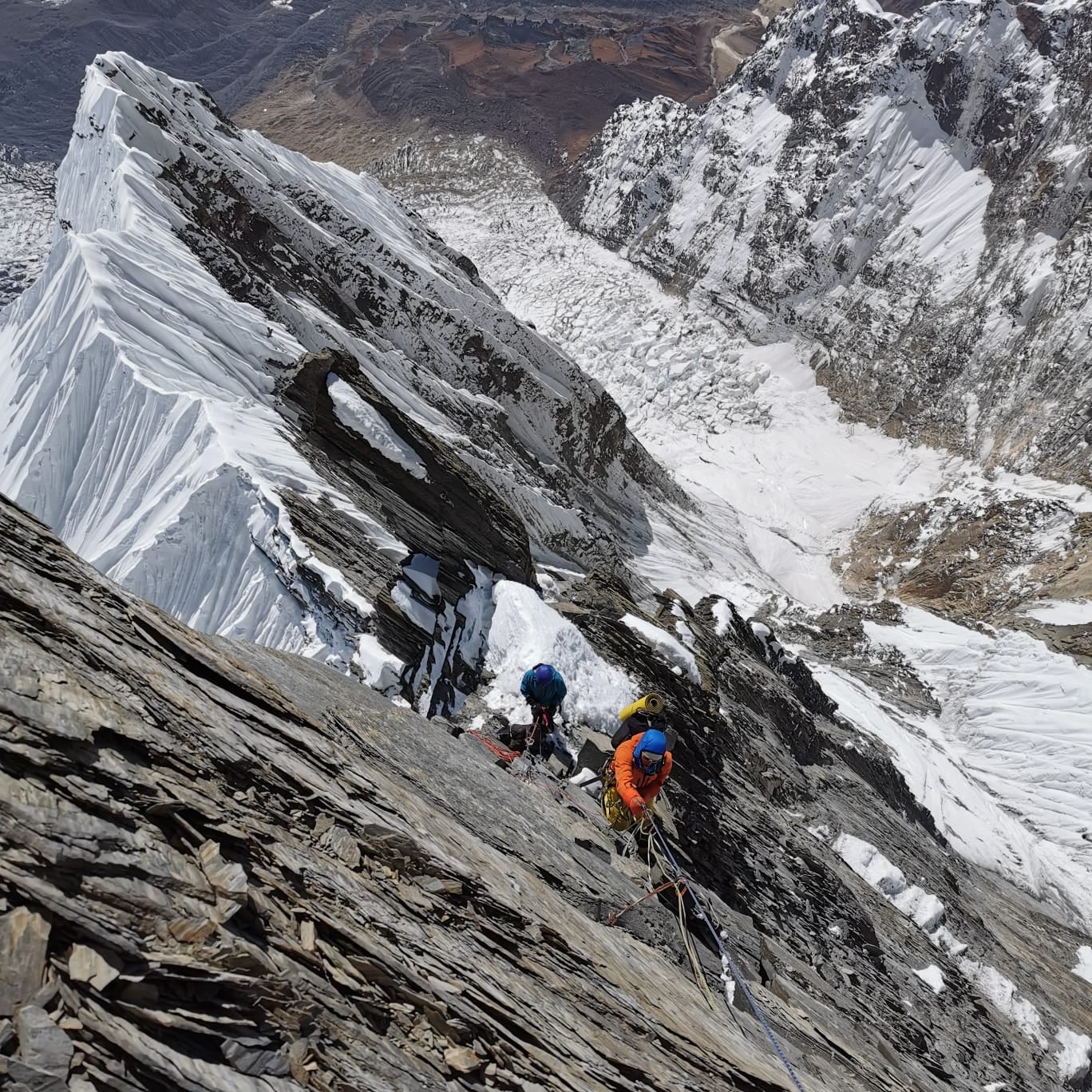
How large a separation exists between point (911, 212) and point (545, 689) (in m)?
74.5

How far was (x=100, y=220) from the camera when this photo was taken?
101 feet

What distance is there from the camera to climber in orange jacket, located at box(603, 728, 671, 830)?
415 inches

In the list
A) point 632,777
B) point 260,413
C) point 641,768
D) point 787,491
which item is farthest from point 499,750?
point 787,491

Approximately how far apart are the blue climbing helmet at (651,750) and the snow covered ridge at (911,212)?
5176cm

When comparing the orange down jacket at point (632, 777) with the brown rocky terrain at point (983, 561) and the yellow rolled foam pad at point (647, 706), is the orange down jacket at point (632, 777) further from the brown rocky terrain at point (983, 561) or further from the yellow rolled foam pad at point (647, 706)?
the brown rocky terrain at point (983, 561)

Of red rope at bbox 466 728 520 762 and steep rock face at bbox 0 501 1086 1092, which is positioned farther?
red rope at bbox 466 728 520 762

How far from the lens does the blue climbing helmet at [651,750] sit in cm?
1048

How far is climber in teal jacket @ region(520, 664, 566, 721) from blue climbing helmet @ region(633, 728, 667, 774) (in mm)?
1976

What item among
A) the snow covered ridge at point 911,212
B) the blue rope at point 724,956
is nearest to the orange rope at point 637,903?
the blue rope at point 724,956

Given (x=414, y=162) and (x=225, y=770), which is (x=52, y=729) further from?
(x=414, y=162)

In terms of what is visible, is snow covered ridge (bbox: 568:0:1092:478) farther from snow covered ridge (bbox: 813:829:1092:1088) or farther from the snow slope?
snow covered ridge (bbox: 813:829:1092:1088)

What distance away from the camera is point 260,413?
2102cm

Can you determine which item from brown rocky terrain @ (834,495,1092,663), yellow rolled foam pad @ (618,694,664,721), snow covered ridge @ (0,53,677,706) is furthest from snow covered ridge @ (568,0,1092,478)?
yellow rolled foam pad @ (618,694,664,721)

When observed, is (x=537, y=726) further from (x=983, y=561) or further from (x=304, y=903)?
(x=983, y=561)
